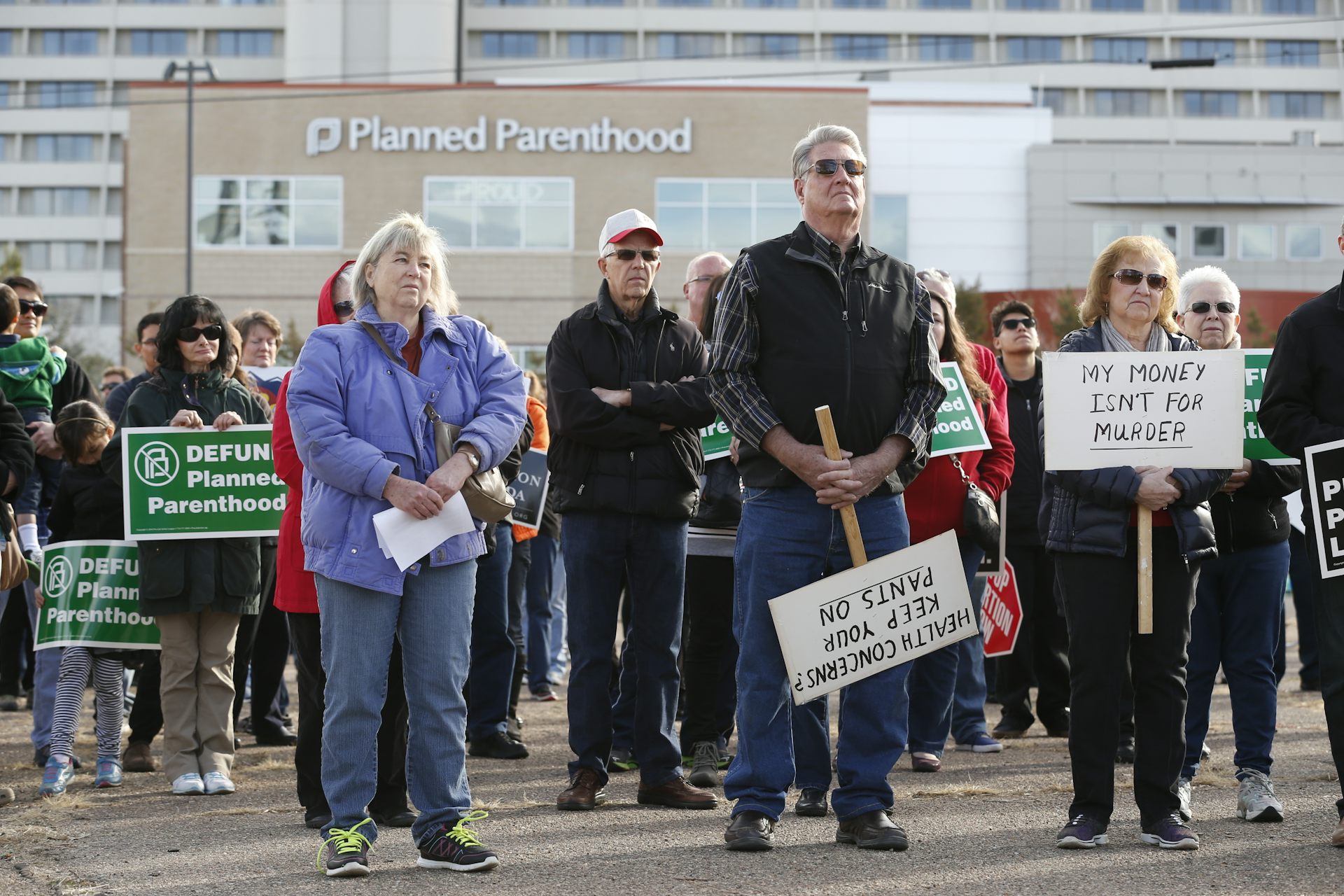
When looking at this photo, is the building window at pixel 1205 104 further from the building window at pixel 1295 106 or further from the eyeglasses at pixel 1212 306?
the eyeglasses at pixel 1212 306

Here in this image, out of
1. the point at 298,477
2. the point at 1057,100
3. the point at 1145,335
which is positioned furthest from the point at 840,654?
the point at 1057,100

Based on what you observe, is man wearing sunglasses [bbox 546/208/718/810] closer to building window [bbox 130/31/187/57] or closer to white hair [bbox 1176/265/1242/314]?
white hair [bbox 1176/265/1242/314]

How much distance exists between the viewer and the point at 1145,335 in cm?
621

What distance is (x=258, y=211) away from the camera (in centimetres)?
4900

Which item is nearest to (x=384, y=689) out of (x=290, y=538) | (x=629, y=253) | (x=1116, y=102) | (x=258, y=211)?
(x=290, y=538)

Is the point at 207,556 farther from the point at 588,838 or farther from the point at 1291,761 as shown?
the point at 1291,761

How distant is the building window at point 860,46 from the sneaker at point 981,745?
238ft

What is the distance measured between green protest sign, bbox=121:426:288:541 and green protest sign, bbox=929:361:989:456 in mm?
3139

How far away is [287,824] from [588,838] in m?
1.31

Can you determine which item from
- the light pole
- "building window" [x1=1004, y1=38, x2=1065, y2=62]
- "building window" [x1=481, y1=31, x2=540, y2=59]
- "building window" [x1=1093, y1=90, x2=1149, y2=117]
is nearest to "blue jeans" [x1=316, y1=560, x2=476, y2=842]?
the light pole

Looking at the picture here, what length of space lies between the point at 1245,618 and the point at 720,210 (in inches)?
1721

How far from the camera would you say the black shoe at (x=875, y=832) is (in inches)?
226

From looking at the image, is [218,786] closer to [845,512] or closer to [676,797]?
[676,797]

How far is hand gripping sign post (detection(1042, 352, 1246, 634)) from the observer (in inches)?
234
